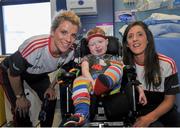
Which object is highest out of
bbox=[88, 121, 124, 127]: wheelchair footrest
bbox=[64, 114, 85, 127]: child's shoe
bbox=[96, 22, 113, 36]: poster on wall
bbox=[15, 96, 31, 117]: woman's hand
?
bbox=[96, 22, 113, 36]: poster on wall

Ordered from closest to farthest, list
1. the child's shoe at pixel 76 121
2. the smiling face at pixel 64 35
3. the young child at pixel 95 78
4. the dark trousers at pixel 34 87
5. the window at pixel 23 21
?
the child's shoe at pixel 76 121 → the young child at pixel 95 78 → the smiling face at pixel 64 35 → the dark trousers at pixel 34 87 → the window at pixel 23 21

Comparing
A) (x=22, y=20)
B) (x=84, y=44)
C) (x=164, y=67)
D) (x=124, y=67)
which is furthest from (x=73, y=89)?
(x=22, y=20)

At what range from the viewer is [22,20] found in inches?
132

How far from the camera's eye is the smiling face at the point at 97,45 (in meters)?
2.03

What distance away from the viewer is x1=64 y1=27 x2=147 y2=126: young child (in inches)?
61.6

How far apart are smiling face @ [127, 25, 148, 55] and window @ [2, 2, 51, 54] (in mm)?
1614

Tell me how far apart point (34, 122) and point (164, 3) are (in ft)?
6.24

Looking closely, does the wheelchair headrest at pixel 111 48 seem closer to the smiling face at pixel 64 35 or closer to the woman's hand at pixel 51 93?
the smiling face at pixel 64 35

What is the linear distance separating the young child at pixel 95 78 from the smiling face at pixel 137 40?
159 millimetres

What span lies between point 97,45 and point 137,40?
34cm

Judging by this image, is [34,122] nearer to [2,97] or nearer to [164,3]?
[2,97]

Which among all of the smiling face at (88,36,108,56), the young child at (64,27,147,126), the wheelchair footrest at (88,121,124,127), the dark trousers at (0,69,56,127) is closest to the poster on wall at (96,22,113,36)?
the young child at (64,27,147,126)

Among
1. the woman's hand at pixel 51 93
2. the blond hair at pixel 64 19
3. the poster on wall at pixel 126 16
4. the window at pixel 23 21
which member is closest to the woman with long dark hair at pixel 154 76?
the blond hair at pixel 64 19

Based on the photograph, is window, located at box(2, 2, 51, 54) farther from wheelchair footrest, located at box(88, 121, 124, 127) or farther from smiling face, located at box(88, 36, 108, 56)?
wheelchair footrest, located at box(88, 121, 124, 127)
